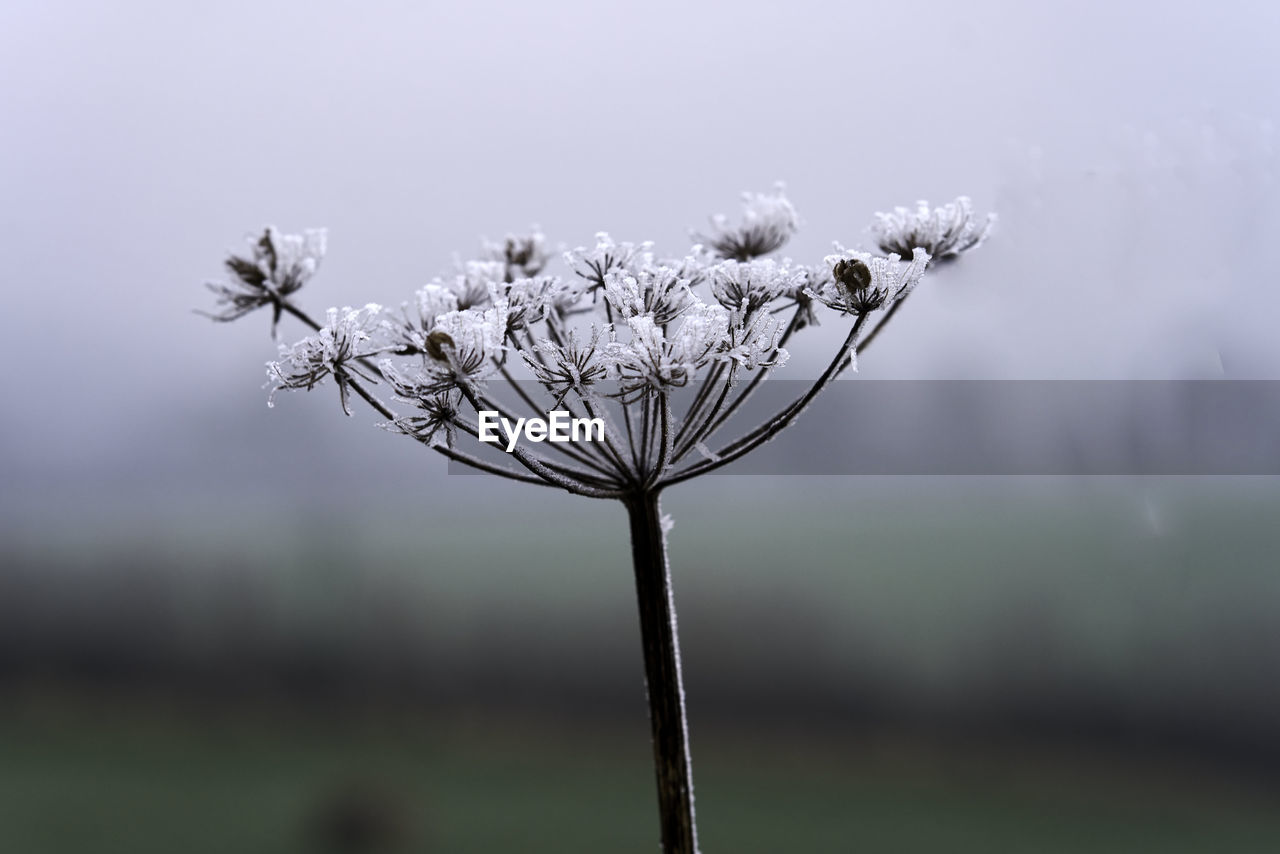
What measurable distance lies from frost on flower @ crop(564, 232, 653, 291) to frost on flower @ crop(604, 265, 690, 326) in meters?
0.06

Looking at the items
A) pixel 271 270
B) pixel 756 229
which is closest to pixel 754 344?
pixel 756 229

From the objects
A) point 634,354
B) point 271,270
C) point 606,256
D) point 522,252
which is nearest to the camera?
point 634,354

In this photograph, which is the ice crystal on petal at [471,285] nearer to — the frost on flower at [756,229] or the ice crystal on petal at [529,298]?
the ice crystal on petal at [529,298]

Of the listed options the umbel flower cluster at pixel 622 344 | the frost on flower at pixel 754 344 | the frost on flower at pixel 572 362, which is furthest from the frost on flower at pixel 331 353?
the frost on flower at pixel 754 344

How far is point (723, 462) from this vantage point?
0.54 metres

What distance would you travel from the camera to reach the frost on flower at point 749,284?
53 centimetres

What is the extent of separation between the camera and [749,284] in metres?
0.54

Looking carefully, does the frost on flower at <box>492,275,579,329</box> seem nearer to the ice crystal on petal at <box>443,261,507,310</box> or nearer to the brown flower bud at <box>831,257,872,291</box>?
the ice crystal on petal at <box>443,261,507,310</box>

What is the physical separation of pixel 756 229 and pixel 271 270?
388 millimetres

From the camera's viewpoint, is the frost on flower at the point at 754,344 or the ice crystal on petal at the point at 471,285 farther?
the ice crystal on petal at the point at 471,285

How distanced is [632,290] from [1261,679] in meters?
1.13

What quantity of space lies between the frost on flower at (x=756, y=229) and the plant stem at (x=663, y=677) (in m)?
0.27

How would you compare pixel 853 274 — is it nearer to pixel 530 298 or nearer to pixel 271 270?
pixel 530 298

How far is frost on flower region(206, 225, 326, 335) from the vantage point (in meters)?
0.69
